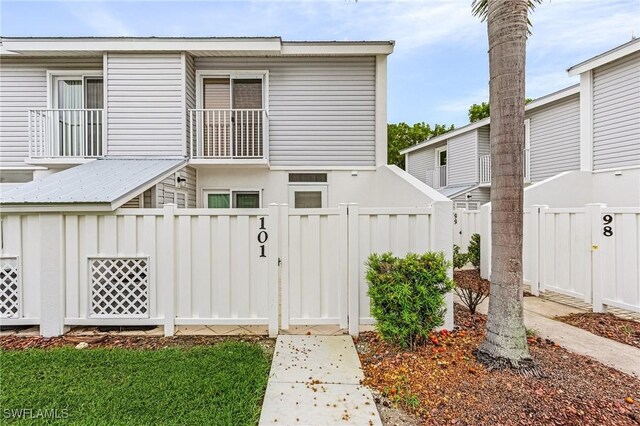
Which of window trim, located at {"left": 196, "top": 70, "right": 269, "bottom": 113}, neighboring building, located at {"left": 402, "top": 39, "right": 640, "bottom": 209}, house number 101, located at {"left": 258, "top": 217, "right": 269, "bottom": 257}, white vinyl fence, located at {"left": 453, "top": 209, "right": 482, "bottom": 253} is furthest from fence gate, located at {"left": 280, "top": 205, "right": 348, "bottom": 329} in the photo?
neighboring building, located at {"left": 402, "top": 39, "right": 640, "bottom": 209}

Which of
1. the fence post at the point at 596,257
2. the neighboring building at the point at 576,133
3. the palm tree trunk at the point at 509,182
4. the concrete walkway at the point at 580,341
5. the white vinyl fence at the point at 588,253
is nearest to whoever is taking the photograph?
the palm tree trunk at the point at 509,182

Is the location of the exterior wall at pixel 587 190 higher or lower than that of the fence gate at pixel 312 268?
higher

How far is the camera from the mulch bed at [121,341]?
153 inches

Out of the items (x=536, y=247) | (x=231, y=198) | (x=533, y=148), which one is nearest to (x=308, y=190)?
(x=231, y=198)

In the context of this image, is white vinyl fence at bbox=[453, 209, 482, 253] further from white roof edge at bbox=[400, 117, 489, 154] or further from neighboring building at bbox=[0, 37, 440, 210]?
white roof edge at bbox=[400, 117, 489, 154]

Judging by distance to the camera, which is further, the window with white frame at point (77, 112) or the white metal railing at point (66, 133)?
the window with white frame at point (77, 112)

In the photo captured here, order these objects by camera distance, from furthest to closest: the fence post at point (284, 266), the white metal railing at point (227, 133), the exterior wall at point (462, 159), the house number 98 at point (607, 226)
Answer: the exterior wall at point (462, 159)
the white metal railing at point (227, 133)
the house number 98 at point (607, 226)
the fence post at point (284, 266)

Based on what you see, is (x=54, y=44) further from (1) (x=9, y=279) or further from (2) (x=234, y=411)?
(2) (x=234, y=411)

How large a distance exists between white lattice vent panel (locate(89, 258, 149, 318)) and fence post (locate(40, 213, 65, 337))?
39 centimetres

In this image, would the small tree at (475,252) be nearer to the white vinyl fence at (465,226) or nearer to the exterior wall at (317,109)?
the white vinyl fence at (465,226)

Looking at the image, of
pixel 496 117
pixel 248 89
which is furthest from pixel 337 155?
pixel 496 117

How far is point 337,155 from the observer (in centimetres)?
887

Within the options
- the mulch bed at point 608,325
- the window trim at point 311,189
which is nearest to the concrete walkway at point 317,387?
the mulch bed at point 608,325

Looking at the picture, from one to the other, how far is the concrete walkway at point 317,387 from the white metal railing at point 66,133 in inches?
329
